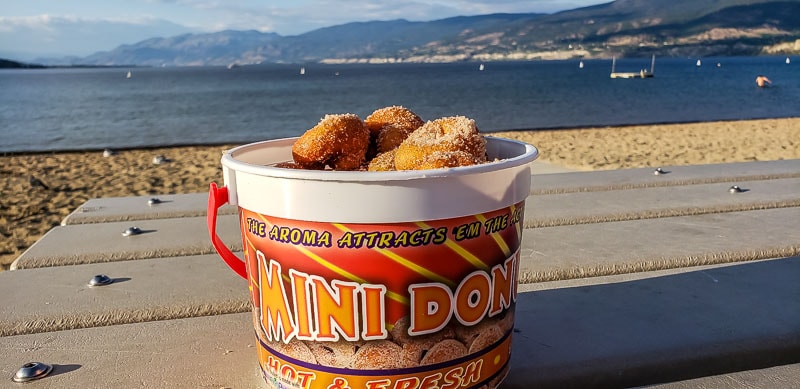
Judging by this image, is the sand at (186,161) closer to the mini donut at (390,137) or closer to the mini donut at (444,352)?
the mini donut at (390,137)

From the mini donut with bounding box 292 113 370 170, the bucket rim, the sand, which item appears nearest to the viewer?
the bucket rim

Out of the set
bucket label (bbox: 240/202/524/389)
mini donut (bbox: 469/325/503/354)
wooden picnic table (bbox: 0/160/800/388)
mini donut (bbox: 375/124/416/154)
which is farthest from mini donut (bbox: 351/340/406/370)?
mini donut (bbox: 375/124/416/154)

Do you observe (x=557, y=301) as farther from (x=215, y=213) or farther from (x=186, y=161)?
(x=186, y=161)

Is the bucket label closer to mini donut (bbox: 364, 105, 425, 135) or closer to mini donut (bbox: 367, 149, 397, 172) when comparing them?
mini donut (bbox: 367, 149, 397, 172)

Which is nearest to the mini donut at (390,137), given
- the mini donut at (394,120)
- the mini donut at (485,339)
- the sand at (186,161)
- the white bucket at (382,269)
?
the mini donut at (394,120)

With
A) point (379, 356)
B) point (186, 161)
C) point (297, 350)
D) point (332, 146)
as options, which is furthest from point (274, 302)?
point (186, 161)

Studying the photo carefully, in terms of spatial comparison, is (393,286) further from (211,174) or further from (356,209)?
(211,174)
